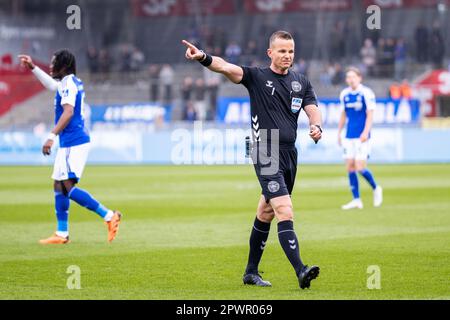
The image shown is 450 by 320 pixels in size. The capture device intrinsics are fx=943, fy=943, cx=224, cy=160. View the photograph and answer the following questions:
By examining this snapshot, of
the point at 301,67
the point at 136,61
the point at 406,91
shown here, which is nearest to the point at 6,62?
the point at 136,61

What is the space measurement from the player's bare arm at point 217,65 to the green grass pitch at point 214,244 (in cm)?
189

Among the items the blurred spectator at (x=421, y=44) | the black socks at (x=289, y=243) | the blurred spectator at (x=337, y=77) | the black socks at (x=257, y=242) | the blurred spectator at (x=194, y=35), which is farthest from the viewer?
the blurred spectator at (x=194, y=35)

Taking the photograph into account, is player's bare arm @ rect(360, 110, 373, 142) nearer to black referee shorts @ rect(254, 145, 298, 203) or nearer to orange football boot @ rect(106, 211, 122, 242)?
orange football boot @ rect(106, 211, 122, 242)

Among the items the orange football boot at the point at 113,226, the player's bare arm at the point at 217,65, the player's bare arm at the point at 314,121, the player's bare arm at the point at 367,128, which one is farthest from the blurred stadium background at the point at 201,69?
the player's bare arm at the point at 217,65

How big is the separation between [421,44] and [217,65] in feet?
93.2

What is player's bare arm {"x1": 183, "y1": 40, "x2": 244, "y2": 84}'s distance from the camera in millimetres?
7863

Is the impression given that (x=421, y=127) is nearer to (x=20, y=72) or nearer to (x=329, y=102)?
(x=329, y=102)

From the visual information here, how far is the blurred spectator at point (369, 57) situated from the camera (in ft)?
113

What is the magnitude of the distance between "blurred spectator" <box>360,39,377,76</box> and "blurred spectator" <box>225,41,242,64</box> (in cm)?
475

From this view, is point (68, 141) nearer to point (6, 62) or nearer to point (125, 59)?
point (125, 59)

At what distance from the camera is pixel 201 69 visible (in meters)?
37.5

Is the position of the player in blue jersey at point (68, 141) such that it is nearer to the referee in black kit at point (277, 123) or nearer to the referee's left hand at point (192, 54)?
the referee in black kit at point (277, 123)

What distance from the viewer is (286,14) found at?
41000 millimetres
